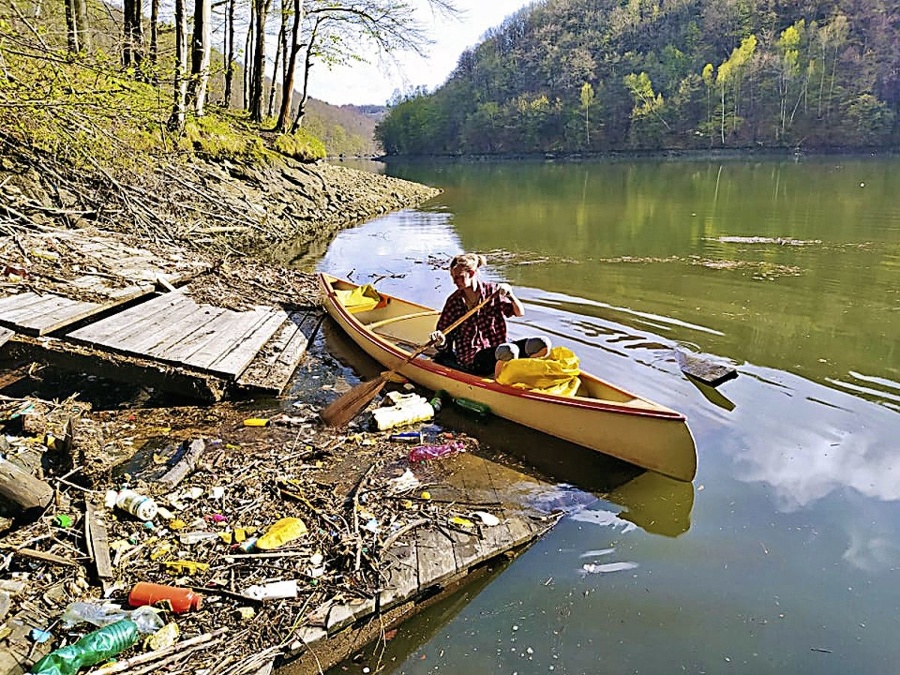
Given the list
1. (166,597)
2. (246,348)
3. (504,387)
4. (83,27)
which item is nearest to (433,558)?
(166,597)

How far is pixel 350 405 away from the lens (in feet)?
18.3

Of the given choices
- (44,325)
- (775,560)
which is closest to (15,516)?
(44,325)

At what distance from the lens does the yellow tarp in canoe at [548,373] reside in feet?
17.2

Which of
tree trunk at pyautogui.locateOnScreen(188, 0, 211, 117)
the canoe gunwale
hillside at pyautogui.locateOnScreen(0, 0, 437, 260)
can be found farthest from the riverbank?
tree trunk at pyautogui.locateOnScreen(188, 0, 211, 117)

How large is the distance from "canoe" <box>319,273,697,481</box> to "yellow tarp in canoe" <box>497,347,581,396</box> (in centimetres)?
11

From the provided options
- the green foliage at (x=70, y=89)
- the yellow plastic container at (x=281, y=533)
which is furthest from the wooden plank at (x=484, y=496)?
the green foliage at (x=70, y=89)

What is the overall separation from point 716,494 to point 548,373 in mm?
1520

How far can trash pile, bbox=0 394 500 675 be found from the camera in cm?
286

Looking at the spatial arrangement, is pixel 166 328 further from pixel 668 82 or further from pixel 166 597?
pixel 668 82

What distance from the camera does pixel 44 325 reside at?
5664 millimetres

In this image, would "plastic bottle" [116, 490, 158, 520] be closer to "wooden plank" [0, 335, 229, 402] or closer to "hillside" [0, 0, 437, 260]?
"wooden plank" [0, 335, 229, 402]

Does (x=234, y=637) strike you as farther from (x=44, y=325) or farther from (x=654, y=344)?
(x=654, y=344)

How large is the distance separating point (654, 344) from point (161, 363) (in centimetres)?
545

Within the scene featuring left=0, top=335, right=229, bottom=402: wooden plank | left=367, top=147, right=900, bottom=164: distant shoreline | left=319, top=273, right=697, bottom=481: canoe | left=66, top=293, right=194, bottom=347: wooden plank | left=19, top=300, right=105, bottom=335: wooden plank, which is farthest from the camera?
left=367, top=147, right=900, bottom=164: distant shoreline
